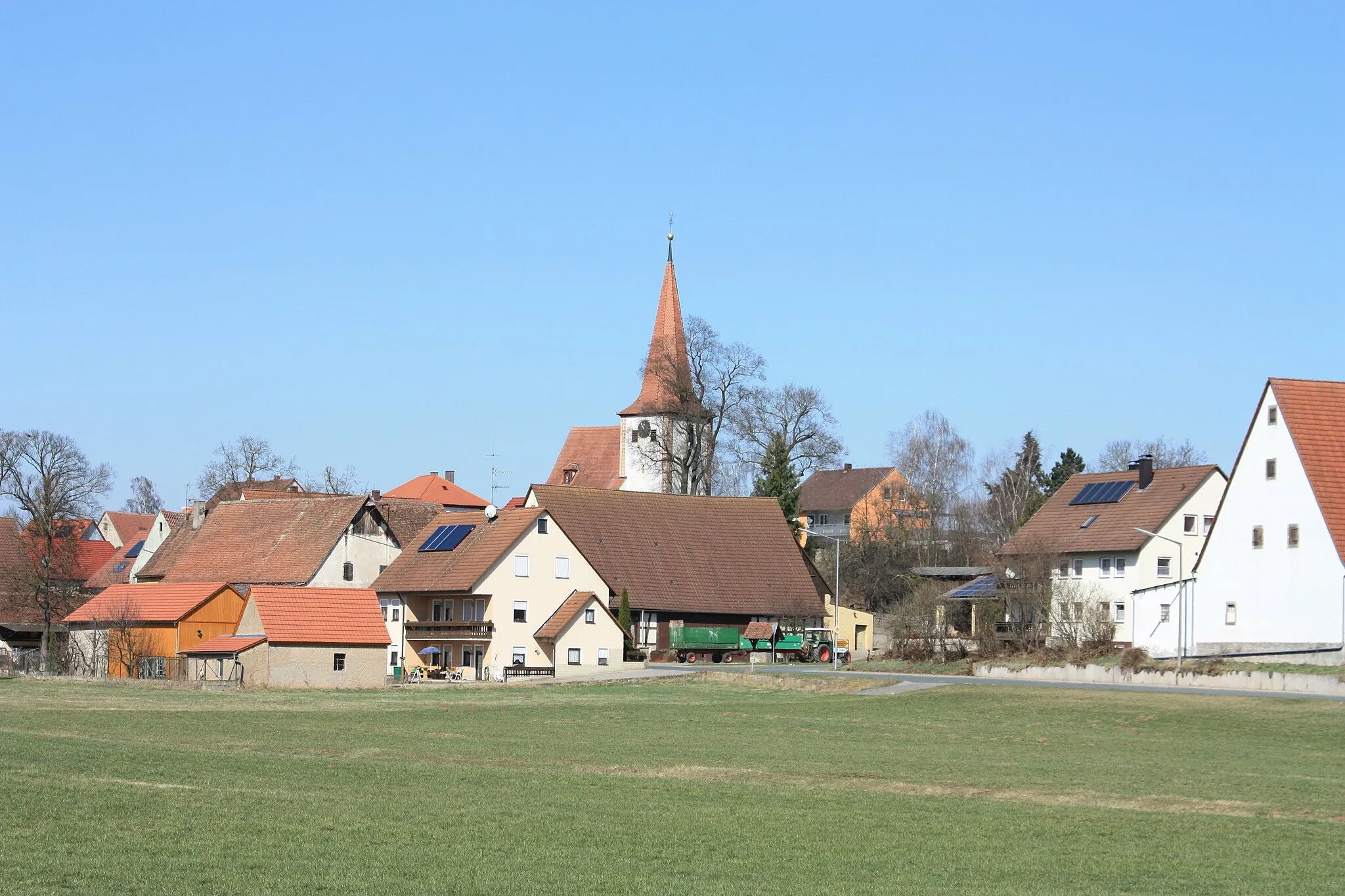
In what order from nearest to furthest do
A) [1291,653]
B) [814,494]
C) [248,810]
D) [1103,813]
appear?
1. [248,810]
2. [1103,813]
3. [1291,653]
4. [814,494]

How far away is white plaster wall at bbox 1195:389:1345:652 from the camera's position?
57.0 meters

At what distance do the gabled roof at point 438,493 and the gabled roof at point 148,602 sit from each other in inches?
2692

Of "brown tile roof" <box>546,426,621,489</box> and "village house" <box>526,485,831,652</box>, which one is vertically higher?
"brown tile roof" <box>546,426,621,489</box>

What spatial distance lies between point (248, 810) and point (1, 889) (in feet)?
20.7

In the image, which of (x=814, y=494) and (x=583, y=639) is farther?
(x=814, y=494)

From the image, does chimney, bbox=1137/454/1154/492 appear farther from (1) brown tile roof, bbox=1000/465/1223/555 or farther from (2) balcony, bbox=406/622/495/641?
(2) balcony, bbox=406/622/495/641

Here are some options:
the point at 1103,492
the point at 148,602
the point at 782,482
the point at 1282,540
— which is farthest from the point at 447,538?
the point at 1282,540

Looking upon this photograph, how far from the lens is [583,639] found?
236ft

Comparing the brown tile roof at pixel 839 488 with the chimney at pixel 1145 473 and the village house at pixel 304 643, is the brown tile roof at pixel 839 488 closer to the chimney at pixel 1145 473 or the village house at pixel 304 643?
the chimney at pixel 1145 473

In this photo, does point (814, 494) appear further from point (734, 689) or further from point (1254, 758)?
point (1254, 758)

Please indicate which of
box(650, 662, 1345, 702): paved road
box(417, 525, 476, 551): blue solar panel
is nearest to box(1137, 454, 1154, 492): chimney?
box(650, 662, 1345, 702): paved road

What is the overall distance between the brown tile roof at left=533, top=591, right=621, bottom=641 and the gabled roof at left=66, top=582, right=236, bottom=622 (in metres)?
14.7

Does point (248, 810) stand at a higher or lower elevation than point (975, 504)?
lower

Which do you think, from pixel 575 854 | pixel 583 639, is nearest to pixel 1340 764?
pixel 575 854
